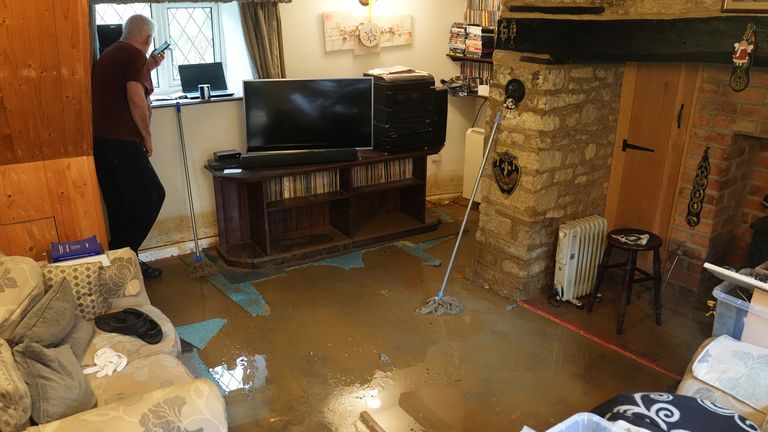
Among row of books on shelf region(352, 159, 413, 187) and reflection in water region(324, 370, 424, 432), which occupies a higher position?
row of books on shelf region(352, 159, 413, 187)

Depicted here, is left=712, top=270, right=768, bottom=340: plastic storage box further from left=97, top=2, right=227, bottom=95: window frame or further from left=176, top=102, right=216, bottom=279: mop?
left=97, top=2, right=227, bottom=95: window frame

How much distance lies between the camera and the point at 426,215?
17.2 ft

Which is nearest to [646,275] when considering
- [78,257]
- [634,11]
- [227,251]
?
[634,11]

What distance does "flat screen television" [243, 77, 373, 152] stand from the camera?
4.37 meters

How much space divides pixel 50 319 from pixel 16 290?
0.20 m

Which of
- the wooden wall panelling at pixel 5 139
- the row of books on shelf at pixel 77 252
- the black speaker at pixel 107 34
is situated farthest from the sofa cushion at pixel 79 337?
the black speaker at pixel 107 34

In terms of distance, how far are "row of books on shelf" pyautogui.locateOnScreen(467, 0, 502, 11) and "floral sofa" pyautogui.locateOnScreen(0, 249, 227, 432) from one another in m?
3.57

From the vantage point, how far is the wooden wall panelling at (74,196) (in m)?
3.20

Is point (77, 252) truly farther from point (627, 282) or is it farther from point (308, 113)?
point (627, 282)

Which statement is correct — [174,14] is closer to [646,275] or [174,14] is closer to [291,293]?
[291,293]

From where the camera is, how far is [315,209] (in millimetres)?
4887

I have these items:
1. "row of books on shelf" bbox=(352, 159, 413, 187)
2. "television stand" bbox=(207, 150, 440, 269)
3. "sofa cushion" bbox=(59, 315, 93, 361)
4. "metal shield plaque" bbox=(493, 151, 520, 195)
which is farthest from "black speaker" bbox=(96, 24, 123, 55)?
"metal shield plaque" bbox=(493, 151, 520, 195)

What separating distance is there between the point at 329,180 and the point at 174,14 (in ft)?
5.27

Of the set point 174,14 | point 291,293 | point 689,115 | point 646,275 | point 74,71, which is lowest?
point 291,293
